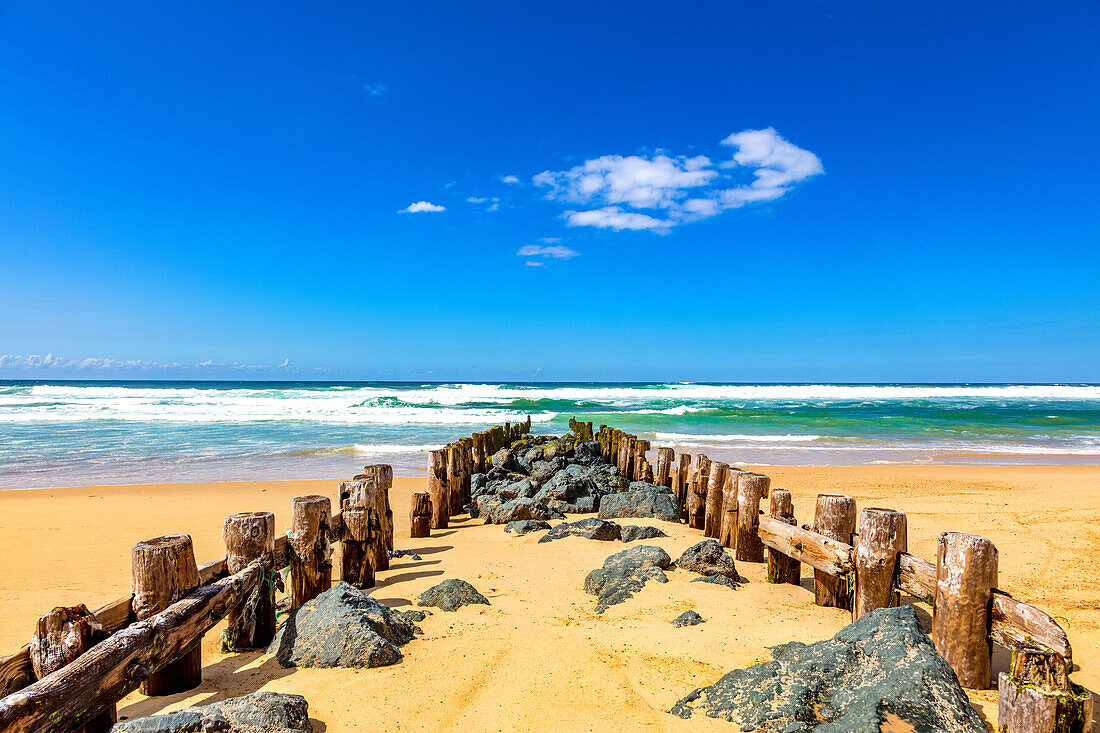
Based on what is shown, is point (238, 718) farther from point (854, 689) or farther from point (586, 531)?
point (586, 531)

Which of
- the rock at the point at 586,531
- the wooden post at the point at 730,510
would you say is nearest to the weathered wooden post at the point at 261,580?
the rock at the point at 586,531

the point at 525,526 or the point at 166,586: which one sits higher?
the point at 166,586

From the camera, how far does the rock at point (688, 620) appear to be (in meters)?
4.36

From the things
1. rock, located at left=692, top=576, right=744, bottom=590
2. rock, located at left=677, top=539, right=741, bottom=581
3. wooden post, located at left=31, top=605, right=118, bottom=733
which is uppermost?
wooden post, located at left=31, top=605, right=118, bottom=733

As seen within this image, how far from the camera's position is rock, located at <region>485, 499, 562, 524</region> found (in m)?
8.23

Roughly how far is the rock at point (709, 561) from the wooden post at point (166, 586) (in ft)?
13.6

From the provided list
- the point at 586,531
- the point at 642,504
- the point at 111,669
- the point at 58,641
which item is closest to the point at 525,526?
the point at 586,531

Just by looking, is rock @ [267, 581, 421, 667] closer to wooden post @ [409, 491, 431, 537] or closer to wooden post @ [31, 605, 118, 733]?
wooden post @ [31, 605, 118, 733]

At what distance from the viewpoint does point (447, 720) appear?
10.3ft

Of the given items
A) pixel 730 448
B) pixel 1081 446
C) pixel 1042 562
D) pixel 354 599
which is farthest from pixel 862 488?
pixel 1081 446

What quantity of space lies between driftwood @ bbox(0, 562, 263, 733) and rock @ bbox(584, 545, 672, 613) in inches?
117

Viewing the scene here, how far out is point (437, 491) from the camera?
809 cm

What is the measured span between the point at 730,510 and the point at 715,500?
0.57m

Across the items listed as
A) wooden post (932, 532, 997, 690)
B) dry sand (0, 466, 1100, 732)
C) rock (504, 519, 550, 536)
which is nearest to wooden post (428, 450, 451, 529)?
dry sand (0, 466, 1100, 732)
